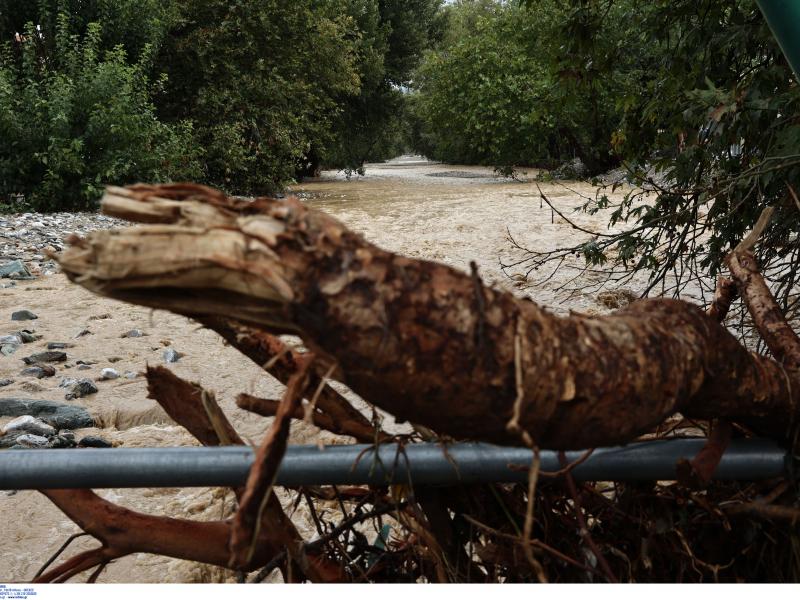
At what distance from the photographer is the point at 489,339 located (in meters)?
0.92

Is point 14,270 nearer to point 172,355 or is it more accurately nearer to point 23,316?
point 23,316

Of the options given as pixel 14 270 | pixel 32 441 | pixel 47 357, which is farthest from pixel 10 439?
pixel 14 270

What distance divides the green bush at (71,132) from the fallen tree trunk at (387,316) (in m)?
10.5

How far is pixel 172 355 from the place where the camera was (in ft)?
15.3

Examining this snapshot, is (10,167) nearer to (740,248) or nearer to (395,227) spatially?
(395,227)

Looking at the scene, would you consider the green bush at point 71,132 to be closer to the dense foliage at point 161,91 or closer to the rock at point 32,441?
the dense foliage at point 161,91

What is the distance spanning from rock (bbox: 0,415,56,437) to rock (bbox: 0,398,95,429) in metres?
0.06

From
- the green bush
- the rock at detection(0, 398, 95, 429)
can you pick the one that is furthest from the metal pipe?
the green bush

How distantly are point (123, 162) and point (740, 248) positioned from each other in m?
11.2

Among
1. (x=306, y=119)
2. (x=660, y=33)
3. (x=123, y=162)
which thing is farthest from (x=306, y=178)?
(x=660, y=33)

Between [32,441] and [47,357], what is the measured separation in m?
1.36

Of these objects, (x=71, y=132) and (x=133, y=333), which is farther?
(x=71, y=132)

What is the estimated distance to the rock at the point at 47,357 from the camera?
447cm

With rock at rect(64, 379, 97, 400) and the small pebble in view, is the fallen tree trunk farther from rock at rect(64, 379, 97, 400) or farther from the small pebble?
the small pebble
